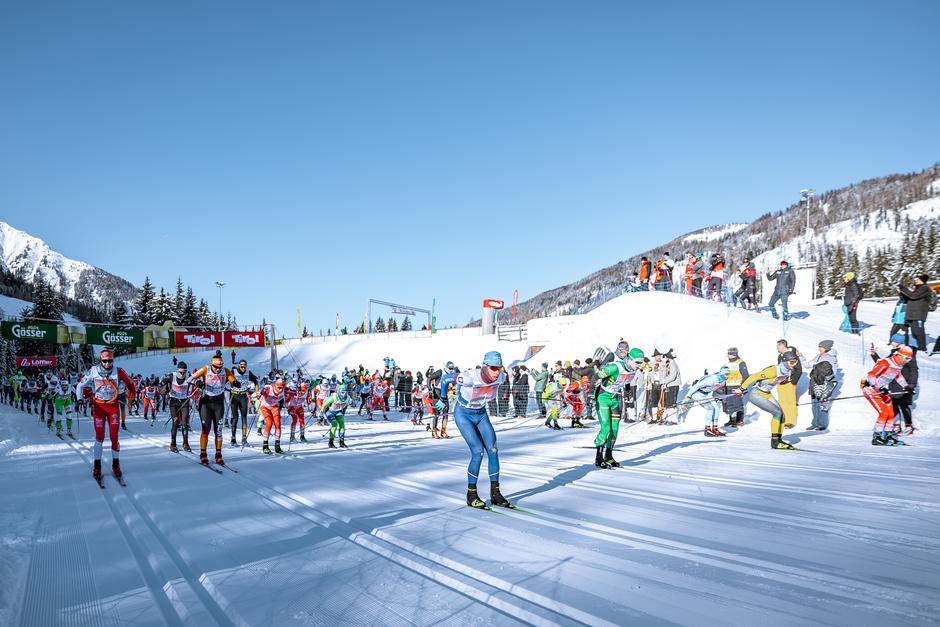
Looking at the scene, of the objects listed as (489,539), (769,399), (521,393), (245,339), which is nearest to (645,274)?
(521,393)

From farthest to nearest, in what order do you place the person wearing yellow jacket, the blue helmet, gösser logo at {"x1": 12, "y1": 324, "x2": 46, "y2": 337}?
1. gösser logo at {"x1": 12, "y1": 324, "x2": 46, "y2": 337}
2. the person wearing yellow jacket
3. the blue helmet

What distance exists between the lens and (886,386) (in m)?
9.25

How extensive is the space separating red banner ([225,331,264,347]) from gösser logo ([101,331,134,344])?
295 inches

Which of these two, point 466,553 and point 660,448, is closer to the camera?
point 466,553

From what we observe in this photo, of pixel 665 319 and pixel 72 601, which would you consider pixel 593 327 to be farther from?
pixel 72 601

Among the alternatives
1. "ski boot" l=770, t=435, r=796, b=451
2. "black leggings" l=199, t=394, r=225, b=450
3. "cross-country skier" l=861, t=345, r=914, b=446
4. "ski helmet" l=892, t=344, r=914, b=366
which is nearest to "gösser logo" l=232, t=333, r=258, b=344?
"black leggings" l=199, t=394, r=225, b=450

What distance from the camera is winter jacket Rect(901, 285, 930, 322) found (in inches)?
485

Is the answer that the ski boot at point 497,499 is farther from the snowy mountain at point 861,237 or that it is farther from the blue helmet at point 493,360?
the snowy mountain at point 861,237

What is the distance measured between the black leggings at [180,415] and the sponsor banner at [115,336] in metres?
30.2

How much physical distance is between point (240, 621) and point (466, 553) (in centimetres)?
192

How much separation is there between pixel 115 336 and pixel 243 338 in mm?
9437

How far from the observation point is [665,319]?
20875 mm

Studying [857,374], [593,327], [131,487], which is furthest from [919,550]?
[593,327]

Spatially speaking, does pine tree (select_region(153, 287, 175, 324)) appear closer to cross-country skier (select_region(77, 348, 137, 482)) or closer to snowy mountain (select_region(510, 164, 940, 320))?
snowy mountain (select_region(510, 164, 940, 320))
